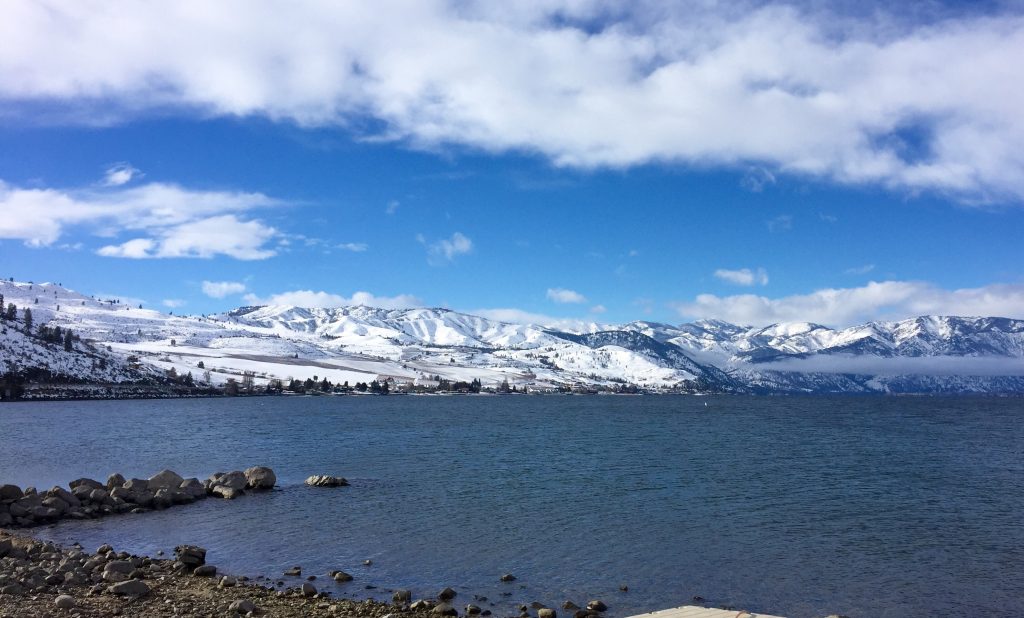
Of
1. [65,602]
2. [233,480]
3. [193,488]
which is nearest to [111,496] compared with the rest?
[193,488]

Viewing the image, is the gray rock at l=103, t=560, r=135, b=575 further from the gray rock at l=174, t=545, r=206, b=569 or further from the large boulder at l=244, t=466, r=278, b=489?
the large boulder at l=244, t=466, r=278, b=489

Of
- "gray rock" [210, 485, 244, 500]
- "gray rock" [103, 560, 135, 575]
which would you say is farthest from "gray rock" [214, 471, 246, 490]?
"gray rock" [103, 560, 135, 575]

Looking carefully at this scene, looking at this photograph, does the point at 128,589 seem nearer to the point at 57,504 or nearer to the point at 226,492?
the point at 57,504

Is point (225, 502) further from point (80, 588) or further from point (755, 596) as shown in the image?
point (755, 596)

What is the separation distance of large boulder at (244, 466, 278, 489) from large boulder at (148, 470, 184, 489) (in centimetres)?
434

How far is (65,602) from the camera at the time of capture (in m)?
20.5

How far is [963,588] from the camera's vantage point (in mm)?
26688

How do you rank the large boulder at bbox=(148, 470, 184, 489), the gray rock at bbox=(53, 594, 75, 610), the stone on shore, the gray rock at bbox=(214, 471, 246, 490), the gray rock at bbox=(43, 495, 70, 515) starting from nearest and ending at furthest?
the gray rock at bbox=(53, 594, 75, 610), the gray rock at bbox=(43, 495, 70, 515), the large boulder at bbox=(148, 470, 184, 489), the gray rock at bbox=(214, 471, 246, 490), the stone on shore

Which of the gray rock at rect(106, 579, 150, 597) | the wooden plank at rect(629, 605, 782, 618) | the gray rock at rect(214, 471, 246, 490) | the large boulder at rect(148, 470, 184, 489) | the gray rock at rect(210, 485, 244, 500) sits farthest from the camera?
the gray rock at rect(214, 471, 246, 490)

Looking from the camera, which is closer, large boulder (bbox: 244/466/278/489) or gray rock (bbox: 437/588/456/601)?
gray rock (bbox: 437/588/456/601)

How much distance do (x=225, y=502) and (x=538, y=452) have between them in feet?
125

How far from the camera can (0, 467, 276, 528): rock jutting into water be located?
121 feet

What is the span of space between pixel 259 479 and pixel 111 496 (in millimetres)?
9338

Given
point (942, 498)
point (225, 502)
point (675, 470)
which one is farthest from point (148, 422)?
point (942, 498)
